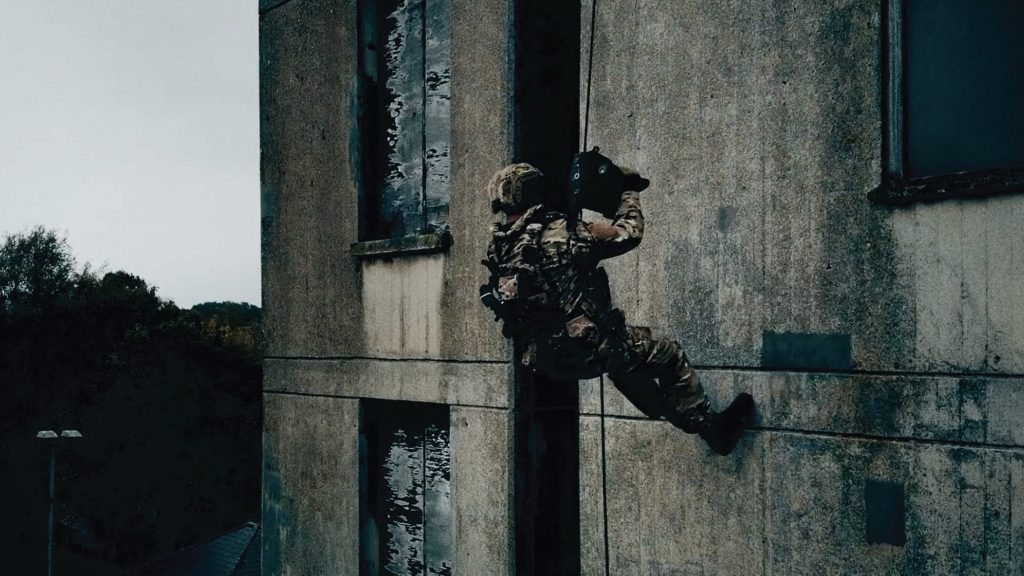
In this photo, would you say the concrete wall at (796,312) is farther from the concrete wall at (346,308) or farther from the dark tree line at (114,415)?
the dark tree line at (114,415)

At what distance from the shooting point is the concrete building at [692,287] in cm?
421

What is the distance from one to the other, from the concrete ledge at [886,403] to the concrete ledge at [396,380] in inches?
77.3

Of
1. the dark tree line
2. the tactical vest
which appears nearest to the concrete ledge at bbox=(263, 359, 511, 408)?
the tactical vest

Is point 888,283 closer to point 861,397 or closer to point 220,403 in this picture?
point 861,397

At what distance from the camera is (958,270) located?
418cm

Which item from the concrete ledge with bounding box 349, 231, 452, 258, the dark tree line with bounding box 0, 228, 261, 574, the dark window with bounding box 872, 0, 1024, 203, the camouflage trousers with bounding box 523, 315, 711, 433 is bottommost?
the dark tree line with bounding box 0, 228, 261, 574

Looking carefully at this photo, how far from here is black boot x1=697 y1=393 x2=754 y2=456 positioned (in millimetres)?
4715

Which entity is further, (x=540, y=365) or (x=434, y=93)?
(x=434, y=93)

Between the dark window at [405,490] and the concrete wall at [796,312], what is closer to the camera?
the concrete wall at [796,312]

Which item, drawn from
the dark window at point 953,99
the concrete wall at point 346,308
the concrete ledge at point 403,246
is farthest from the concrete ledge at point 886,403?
the concrete ledge at point 403,246

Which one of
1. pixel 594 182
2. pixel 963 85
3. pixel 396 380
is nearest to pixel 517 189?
pixel 594 182

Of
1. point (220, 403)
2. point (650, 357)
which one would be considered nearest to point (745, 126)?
point (650, 357)

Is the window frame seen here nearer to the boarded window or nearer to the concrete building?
the concrete building

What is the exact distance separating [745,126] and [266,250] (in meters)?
5.67
